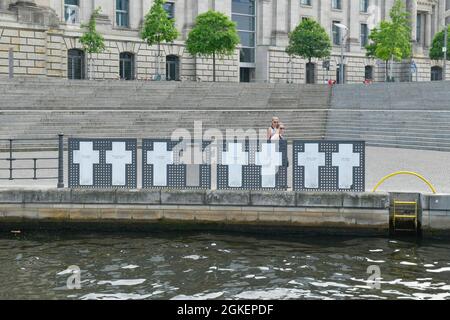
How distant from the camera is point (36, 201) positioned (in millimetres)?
14992

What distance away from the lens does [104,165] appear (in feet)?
50.6

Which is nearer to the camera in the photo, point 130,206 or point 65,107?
point 130,206

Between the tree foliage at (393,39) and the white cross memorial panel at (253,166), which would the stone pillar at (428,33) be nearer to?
the tree foliage at (393,39)

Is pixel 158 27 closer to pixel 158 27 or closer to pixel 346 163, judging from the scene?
pixel 158 27

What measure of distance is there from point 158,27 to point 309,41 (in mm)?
15372

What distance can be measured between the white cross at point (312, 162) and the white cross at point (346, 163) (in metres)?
0.35

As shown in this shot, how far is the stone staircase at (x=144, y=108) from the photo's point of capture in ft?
102

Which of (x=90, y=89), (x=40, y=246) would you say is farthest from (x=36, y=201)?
(x=90, y=89)

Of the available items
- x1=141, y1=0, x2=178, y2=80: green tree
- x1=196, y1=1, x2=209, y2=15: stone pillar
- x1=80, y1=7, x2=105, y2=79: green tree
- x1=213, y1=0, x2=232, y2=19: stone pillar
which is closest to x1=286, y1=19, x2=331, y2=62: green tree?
x1=213, y1=0, x2=232, y2=19: stone pillar

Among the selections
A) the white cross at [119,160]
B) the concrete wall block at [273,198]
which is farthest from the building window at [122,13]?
the concrete wall block at [273,198]

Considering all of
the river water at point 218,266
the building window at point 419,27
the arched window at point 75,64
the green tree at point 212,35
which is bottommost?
the river water at point 218,266

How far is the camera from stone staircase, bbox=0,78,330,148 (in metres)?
31.2
